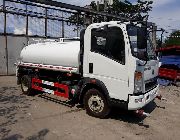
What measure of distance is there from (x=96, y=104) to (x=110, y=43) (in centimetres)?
183

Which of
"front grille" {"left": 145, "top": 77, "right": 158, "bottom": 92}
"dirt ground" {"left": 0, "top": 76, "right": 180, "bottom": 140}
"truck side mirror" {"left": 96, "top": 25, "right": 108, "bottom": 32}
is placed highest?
"truck side mirror" {"left": 96, "top": 25, "right": 108, "bottom": 32}

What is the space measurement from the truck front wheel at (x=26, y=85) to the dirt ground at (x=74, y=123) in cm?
79

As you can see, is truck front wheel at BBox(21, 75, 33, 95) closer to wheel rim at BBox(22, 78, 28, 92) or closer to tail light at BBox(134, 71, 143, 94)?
wheel rim at BBox(22, 78, 28, 92)

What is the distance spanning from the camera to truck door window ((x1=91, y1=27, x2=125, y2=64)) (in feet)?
23.4

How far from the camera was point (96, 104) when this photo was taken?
7.90 m

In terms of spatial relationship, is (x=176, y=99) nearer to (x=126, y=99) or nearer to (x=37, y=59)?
(x=126, y=99)

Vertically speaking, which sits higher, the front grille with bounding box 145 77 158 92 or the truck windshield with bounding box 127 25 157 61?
the truck windshield with bounding box 127 25 157 61

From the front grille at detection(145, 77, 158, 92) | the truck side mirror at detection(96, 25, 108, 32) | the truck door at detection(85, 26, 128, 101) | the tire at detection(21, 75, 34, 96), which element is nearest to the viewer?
the truck door at detection(85, 26, 128, 101)

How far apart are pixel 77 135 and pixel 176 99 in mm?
5887

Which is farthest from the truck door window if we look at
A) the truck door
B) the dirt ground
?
the dirt ground

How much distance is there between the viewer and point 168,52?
593 inches

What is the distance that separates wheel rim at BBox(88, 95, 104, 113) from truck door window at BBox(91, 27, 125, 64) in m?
1.31

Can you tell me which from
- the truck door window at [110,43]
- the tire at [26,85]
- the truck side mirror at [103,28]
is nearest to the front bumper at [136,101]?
the truck door window at [110,43]

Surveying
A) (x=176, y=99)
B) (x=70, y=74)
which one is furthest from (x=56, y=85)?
(x=176, y=99)
